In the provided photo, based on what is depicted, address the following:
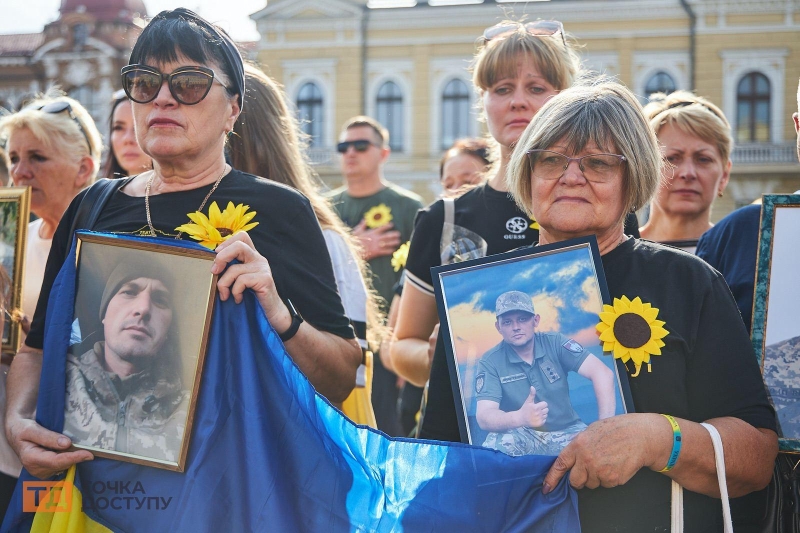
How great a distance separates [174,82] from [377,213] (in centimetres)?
394

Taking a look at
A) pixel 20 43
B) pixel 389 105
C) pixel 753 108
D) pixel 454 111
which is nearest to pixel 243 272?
pixel 454 111

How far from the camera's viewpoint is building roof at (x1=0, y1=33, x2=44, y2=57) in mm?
31203

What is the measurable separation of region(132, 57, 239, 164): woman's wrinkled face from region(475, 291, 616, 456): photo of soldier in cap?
1.08 meters

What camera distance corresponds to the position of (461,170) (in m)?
6.41

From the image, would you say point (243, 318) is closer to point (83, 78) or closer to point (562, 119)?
point (562, 119)

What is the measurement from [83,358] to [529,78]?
197 cm

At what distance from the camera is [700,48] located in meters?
27.6

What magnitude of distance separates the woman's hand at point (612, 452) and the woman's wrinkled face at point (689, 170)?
7.02 ft

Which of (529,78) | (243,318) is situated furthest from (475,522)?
(529,78)

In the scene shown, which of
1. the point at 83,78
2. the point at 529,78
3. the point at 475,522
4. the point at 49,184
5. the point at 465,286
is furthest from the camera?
the point at 83,78

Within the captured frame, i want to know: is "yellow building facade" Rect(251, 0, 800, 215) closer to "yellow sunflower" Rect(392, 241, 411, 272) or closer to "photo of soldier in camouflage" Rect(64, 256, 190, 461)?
"yellow sunflower" Rect(392, 241, 411, 272)

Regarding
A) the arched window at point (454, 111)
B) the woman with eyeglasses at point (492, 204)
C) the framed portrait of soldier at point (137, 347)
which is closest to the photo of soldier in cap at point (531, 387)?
the framed portrait of soldier at point (137, 347)

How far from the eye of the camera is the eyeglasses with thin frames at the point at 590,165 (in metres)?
2.46

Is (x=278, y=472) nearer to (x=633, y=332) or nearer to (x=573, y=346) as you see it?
(x=573, y=346)
